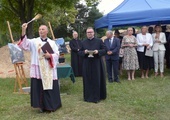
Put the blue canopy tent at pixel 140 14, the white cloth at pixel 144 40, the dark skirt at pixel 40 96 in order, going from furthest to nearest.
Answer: the white cloth at pixel 144 40 < the blue canopy tent at pixel 140 14 < the dark skirt at pixel 40 96

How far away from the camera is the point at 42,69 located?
18.9ft

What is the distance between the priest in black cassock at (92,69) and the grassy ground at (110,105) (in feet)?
0.78

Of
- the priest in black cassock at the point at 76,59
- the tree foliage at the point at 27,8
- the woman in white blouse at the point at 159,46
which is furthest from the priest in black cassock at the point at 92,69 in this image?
the tree foliage at the point at 27,8

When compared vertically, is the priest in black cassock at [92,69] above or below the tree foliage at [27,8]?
below

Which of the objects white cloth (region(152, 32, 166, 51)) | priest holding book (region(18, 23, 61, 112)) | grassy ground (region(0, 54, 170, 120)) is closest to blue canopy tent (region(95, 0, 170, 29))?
white cloth (region(152, 32, 166, 51))

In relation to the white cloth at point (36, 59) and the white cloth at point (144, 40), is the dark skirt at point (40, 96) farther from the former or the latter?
the white cloth at point (144, 40)

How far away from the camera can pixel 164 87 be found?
825cm

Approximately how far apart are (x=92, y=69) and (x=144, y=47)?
3.64 metres

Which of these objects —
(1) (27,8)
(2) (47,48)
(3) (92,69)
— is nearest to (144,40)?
(3) (92,69)

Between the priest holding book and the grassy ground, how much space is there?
29 cm

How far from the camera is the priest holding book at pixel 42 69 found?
5.73m

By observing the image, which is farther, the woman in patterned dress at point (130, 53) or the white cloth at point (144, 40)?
the white cloth at point (144, 40)

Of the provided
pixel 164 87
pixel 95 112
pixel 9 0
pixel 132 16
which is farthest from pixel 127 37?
pixel 9 0

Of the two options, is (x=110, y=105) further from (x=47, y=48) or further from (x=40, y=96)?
(x=47, y=48)
